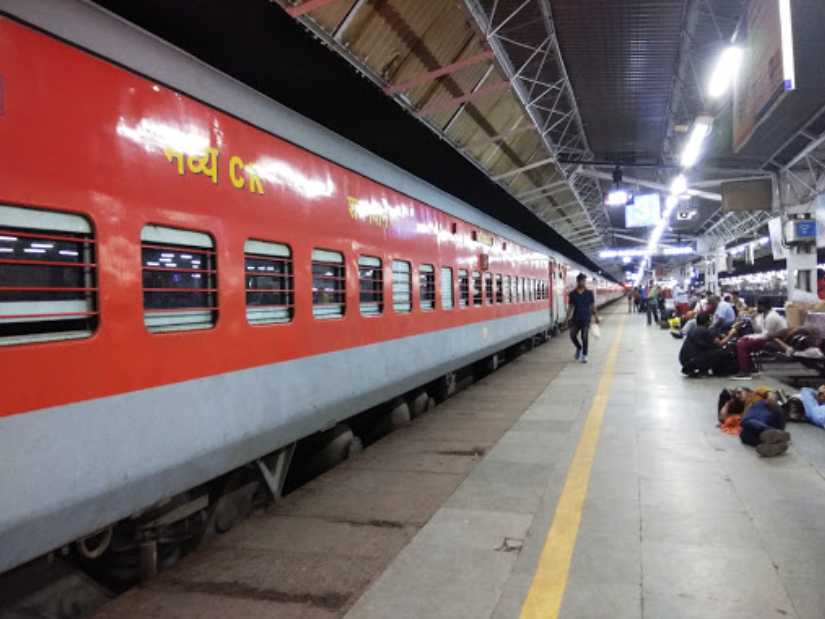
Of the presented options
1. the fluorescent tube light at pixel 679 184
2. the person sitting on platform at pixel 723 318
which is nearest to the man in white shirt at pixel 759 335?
the person sitting on platform at pixel 723 318

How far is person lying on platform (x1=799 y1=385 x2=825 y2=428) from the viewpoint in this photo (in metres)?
6.29

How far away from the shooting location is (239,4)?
7.24 meters

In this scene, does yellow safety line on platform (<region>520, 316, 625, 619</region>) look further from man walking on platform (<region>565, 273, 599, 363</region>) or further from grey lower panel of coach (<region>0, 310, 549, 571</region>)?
man walking on platform (<region>565, 273, 599, 363</region>)

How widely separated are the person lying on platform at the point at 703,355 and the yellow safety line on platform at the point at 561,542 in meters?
4.78

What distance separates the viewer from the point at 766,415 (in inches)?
229

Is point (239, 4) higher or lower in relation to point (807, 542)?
higher

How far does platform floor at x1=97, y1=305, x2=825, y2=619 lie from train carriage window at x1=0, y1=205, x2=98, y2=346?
1.45 meters

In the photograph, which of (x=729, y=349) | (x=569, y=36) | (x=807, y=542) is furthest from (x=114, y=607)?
(x=569, y=36)

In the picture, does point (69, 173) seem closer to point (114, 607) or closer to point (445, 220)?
point (114, 607)

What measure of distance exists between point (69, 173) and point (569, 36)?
10199 millimetres

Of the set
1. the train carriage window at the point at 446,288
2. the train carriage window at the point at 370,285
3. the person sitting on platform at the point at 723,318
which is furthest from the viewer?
the person sitting on platform at the point at 723,318

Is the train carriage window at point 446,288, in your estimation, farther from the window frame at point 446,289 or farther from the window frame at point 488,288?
the window frame at point 488,288

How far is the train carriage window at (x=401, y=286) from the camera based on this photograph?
6.61 m

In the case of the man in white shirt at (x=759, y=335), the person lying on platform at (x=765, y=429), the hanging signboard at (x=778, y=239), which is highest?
the hanging signboard at (x=778, y=239)
